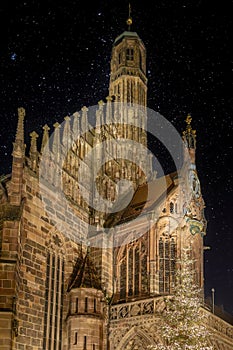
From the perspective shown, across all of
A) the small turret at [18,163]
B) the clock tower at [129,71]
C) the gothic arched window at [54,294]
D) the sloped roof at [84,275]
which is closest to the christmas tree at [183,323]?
the sloped roof at [84,275]

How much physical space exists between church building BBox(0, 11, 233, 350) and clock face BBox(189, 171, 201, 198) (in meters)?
0.07

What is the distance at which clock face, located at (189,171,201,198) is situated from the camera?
3303 cm

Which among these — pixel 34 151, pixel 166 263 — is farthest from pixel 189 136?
pixel 34 151

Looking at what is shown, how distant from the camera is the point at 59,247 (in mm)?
29719

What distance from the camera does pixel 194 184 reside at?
33.3 meters

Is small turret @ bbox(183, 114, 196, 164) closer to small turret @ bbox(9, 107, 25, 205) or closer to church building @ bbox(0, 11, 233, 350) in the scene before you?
church building @ bbox(0, 11, 233, 350)

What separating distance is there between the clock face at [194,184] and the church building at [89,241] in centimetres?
7

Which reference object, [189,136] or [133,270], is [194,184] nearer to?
[189,136]

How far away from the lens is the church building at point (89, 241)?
1037 inches

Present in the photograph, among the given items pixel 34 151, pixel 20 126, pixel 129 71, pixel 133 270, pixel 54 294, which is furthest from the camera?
pixel 129 71

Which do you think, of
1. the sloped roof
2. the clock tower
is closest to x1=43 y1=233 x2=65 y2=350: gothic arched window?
the sloped roof

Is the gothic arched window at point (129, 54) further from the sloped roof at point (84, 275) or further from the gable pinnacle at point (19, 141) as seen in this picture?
the sloped roof at point (84, 275)

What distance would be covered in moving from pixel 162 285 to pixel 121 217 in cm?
504

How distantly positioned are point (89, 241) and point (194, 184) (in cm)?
713
